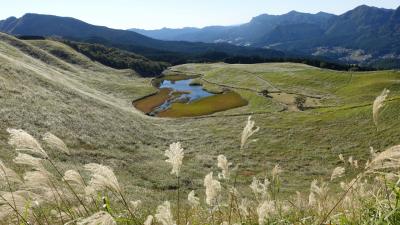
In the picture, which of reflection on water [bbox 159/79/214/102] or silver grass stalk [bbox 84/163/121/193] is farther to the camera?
reflection on water [bbox 159/79/214/102]

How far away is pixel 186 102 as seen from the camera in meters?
107

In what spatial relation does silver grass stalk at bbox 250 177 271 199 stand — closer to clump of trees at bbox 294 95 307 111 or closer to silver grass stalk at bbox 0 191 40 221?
silver grass stalk at bbox 0 191 40 221

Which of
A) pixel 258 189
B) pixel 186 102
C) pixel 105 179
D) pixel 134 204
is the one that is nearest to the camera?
pixel 105 179

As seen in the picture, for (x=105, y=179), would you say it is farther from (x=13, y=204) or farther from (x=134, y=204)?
(x=134, y=204)

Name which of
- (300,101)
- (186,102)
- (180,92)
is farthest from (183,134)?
(180,92)

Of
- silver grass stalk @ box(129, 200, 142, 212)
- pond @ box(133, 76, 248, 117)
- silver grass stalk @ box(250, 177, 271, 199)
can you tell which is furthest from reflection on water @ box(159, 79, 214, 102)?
silver grass stalk @ box(129, 200, 142, 212)

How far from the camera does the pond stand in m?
93.2

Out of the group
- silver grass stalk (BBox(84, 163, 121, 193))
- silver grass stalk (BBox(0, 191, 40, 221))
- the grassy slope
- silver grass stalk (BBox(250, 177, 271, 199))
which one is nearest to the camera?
silver grass stalk (BBox(84, 163, 121, 193))

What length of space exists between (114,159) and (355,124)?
4191 cm

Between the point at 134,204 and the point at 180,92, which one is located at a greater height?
the point at 134,204

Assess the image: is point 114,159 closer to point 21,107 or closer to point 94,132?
point 94,132

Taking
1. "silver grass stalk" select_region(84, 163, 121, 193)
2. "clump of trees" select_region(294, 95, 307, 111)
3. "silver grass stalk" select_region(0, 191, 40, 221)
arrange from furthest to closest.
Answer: "clump of trees" select_region(294, 95, 307, 111) → "silver grass stalk" select_region(0, 191, 40, 221) → "silver grass stalk" select_region(84, 163, 121, 193)

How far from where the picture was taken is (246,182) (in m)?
44.0

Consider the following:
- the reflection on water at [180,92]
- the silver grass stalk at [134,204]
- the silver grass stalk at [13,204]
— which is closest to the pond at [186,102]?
the reflection on water at [180,92]
